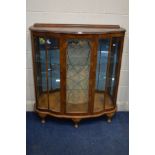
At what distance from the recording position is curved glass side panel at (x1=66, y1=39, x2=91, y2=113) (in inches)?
84.4

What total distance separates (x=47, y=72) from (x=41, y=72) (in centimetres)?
9

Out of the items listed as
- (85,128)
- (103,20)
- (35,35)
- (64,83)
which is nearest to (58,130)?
(85,128)

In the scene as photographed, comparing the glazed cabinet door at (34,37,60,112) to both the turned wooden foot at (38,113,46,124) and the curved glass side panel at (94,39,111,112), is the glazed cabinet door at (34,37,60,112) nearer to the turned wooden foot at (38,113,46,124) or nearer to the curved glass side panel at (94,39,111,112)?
the turned wooden foot at (38,113,46,124)

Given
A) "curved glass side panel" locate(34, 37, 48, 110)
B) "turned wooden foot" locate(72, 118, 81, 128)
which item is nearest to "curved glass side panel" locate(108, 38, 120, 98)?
"turned wooden foot" locate(72, 118, 81, 128)

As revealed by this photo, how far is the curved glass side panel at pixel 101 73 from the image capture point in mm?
2182

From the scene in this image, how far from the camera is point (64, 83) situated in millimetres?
2209

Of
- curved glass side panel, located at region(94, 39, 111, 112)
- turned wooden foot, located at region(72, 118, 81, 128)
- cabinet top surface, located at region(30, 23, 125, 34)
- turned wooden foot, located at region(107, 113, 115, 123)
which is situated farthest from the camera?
turned wooden foot, located at region(107, 113, 115, 123)

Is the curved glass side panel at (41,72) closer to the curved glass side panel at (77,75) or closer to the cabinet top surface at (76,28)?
the cabinet top surface at (76,28)

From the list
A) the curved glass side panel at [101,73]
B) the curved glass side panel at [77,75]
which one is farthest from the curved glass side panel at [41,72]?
the curved glass side panel at [101,73]

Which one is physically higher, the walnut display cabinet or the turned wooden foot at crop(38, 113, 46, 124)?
the walnut display cabinet

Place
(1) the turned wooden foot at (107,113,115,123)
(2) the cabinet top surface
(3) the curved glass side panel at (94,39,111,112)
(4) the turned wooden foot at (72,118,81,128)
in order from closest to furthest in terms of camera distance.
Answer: (2) the cabinet top surface < (3) the curved glass side panel at (94,39,111,112) < (4) the turned wooden foot at (72,118,81,128) < (1) the turned wooden foot at (107,113,115,123)

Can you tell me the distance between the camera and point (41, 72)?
232cm
